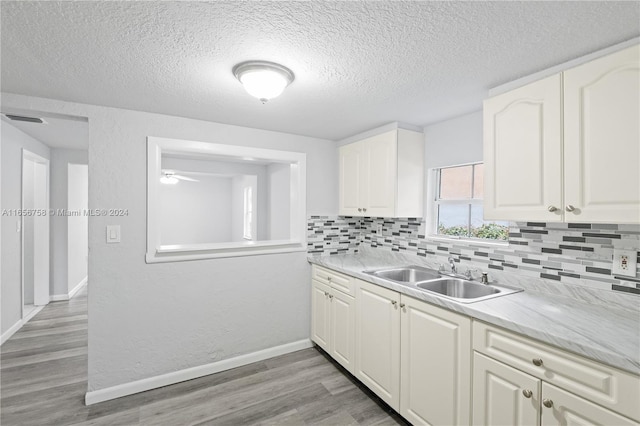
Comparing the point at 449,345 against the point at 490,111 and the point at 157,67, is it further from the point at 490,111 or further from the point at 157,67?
the point at 157,67

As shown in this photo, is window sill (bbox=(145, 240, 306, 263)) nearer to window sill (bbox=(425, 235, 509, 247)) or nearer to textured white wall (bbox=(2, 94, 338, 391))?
textured white wall (bbox=(2, 94, 338, 391))

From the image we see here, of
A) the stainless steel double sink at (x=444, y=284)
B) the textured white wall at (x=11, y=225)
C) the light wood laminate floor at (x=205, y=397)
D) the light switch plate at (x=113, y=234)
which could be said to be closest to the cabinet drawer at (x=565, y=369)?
the stainless steel double sink at (x=444, y=284)

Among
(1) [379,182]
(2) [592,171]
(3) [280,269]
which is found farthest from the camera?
(3) [280,269]

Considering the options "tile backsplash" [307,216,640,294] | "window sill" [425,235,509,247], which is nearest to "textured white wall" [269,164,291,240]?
"tile backsplash" [307,216,640,294]

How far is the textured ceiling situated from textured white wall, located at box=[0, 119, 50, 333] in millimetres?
1653

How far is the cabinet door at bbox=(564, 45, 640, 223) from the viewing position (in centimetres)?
127

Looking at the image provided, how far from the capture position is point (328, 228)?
3.29m

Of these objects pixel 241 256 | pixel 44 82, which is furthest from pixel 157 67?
pixel 241 256

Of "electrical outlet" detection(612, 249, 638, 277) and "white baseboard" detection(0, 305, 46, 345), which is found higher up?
"electrical outlet" detection(612, 249, 638, 277)

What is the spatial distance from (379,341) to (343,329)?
46 centimetres

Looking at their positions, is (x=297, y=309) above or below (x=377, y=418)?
above

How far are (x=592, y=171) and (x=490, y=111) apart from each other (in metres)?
0.64

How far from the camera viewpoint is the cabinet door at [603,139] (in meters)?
1.27

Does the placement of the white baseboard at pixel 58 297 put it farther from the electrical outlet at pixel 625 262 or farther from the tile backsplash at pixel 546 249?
the electrical outlet at pixel 625 262
